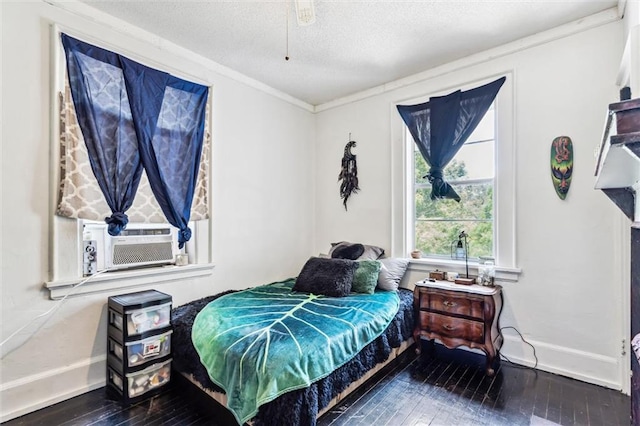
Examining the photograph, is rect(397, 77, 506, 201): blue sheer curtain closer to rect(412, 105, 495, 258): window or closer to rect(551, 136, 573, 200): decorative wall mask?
rect(412, 105, 495, 258): window

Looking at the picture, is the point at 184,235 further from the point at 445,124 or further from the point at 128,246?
the point at 445,124

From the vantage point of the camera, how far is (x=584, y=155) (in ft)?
7.88

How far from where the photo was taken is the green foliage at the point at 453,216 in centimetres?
299

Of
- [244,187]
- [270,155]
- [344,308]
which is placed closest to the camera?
[344,308]

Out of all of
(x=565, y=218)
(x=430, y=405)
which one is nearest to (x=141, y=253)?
(x=430, y=405)

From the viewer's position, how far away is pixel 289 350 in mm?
1720

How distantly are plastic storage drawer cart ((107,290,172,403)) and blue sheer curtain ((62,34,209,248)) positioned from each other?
1.99 feet

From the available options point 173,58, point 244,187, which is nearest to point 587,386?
point 244,187

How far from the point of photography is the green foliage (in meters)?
2.99

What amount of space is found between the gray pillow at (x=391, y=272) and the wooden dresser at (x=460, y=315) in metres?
0.27

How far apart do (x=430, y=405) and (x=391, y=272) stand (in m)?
1.26

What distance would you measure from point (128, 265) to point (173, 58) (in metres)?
1.86

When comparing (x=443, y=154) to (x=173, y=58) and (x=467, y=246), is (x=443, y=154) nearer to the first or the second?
(x=467, y=246)

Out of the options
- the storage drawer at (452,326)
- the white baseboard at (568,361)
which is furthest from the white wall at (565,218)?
the storage drawer at (452,326)
